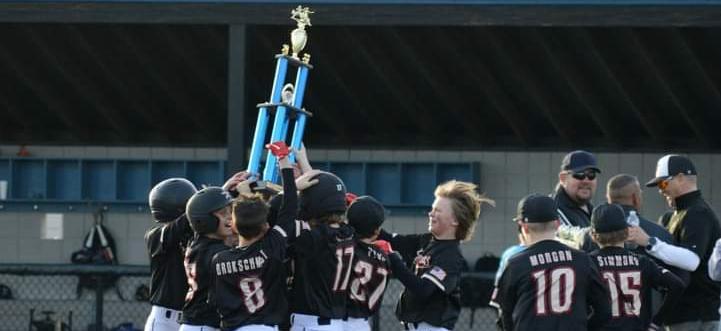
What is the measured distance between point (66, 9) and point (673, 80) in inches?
228

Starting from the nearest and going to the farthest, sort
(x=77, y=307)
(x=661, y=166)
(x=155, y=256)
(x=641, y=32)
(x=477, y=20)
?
(x=155, y=256) → (x=661, y=166) → (x=477, y=20) → (x=641, y=32) → (x=77, y=307)

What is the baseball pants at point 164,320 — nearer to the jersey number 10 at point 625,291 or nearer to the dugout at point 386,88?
the jersey number 10 at point 625,291

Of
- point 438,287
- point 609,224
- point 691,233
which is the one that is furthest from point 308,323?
point 691,233

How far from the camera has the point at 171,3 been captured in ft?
40.5

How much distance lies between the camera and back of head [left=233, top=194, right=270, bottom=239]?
23.5 feet

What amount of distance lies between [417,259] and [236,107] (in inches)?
180

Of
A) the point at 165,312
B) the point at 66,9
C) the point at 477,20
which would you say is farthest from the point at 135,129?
the point at 165,312

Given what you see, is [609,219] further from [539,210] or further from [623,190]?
[623,190]

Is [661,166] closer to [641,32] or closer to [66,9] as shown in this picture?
[641,32]

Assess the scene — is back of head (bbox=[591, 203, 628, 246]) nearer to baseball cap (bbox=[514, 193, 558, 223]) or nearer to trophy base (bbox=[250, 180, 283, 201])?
baseball cap (bbox=[514, 193, 558, 223])

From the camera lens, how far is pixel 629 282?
7.75 m

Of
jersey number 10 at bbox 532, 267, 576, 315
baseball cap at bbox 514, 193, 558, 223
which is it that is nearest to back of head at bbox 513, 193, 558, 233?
baseball cap at bbox 514, 193, 558, 223

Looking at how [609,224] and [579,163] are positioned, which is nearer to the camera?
[609,224]

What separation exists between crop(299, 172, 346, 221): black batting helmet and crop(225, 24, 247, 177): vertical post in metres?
4.70
